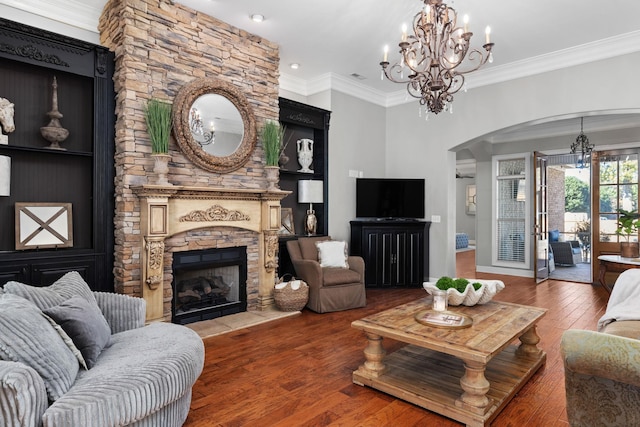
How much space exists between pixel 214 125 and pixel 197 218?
1032 millimetres

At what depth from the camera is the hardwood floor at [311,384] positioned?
2.26 meters

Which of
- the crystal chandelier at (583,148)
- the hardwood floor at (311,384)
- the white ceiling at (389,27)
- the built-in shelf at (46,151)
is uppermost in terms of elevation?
the white ceiling at (389,27)

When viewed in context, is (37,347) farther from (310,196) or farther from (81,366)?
(310,196)

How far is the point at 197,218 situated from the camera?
400 centimetres

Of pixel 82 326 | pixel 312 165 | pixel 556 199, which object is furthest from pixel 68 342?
pixel 556 199

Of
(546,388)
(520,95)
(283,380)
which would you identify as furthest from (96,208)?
(520,95)

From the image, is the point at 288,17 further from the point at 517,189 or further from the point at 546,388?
the point at 517,189

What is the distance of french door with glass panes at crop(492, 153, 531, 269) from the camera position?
7332 millimetres

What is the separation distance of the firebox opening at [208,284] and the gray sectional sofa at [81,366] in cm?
165

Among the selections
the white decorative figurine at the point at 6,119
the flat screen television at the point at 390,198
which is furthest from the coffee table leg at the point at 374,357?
the flat screen television at the point at 390,198

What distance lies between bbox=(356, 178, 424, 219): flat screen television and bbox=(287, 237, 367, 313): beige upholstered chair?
1.33 meters

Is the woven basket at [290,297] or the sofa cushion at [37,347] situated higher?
the sofa cushion at [37,347]

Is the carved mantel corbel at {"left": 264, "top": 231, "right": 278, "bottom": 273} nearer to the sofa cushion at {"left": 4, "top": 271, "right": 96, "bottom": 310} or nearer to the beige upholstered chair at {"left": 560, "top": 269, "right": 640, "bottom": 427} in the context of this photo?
the sofa cushion at {"left": 4, "top": 271, "right": 96, "bottom": 310}

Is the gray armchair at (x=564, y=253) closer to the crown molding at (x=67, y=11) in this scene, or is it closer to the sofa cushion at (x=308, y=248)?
the sofa cushion at (x=308, y=248)
